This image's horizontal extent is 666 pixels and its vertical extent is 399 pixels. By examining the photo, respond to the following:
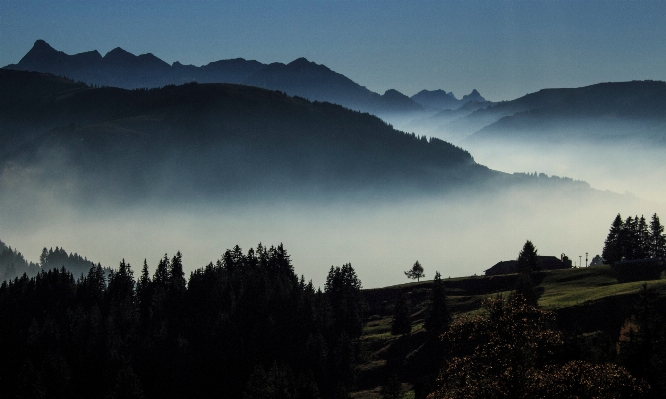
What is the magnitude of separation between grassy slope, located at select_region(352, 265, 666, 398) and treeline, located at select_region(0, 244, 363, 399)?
5.00m

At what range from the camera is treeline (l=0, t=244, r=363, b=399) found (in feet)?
414

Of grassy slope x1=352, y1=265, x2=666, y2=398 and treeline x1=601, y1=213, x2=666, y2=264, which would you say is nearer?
grassy slope x1=352, y1=265, x2=666, y2=398

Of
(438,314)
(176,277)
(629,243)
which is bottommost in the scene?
(438,314)

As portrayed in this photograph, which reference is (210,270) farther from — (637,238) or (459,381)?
(459,381)

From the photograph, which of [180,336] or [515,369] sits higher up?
[515,369]

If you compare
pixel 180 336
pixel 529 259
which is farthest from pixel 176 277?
pixel 529 259

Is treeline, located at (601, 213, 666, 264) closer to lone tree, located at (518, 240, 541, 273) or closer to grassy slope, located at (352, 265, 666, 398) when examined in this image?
grassy slope, located at (352, 265, 666, 398)

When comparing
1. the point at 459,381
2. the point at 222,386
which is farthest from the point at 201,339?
the point at 459,381

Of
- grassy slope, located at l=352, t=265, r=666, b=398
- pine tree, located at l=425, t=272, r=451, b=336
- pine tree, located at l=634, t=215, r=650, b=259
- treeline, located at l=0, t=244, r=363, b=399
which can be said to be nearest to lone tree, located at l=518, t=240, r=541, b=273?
grassy slope, located at l=352, t=265, r=666, b=398

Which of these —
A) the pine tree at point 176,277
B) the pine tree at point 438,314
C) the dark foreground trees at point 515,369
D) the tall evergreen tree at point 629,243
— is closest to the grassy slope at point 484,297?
the tall evergreen tree at point 629,243

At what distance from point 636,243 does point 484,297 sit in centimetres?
4088

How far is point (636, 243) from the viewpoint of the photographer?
158m

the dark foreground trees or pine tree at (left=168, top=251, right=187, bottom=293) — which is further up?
pine tree at (left=168, top=251, right=187, bottom=293)

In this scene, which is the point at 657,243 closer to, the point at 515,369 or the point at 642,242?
the point at 642,242
